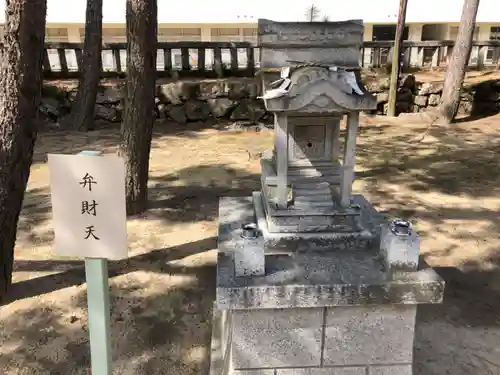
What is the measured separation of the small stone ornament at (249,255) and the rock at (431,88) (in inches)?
416

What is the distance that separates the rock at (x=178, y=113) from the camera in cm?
1171

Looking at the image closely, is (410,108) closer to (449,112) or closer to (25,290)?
(449,112)

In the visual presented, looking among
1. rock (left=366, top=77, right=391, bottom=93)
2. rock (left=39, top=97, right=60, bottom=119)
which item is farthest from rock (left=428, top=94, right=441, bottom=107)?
rock (left=39, top=97, right=60, bottom=119)

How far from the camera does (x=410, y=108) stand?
12.3 meters

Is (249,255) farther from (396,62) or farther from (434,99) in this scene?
(434,99)

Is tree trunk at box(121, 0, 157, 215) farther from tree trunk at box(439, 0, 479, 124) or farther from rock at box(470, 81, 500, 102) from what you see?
rock at box(470, 81, 500, 102)

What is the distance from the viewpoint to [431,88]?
11898 millimetres

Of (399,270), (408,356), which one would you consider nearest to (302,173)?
(399,270)

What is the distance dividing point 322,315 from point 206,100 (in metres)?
9.54

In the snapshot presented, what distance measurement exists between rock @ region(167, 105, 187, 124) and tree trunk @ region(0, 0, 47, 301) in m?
7.90

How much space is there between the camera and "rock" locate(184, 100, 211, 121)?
11680 mm

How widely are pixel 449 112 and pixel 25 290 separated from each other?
10.1 m

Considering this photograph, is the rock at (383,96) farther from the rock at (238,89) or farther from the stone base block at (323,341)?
the stone base block at (323,341)

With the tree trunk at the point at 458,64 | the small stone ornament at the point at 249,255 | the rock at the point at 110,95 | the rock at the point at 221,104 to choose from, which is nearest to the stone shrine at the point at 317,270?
the small stone ornament at the point at 249,255
